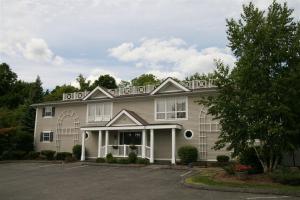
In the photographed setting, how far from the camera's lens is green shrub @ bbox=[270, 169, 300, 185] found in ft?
49.4

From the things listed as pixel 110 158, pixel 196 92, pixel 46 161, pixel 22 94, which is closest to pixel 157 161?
pixel 110 158

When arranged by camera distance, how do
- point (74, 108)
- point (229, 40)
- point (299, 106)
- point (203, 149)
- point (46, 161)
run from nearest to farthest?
1. point (299, 106)
2. point (229, 40)
3. point (203, 149)
4. point (46, 161)
5. point (74, 108)

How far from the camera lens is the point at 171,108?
1145 inches

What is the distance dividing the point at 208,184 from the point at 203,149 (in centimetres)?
1130

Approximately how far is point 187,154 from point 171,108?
15.6 ft

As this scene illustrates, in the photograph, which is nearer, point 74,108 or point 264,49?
point 264,49

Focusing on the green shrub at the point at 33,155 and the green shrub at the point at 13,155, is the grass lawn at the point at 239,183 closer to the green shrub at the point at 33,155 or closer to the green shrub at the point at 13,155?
the green shrub at the point at 33,155

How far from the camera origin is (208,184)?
1588 centimetres

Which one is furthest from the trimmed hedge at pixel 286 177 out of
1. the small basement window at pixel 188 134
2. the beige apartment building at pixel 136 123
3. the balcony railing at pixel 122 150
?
the balcony railing at pixel 122 150

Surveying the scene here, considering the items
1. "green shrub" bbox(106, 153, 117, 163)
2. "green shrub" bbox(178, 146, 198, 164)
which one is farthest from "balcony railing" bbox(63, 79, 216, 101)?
"green shrub" bbox(106, 153, 117, 163)

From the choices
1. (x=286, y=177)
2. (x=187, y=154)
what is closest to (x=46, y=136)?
(x=187, y=154)

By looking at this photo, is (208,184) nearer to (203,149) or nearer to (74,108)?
(203,149)

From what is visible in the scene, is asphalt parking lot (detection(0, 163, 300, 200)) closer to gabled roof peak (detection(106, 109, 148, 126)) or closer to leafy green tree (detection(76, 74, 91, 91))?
gabled roof peak (detection(106, 109, 148, 126))

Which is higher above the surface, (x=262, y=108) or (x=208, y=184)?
(x=262, y=108)
